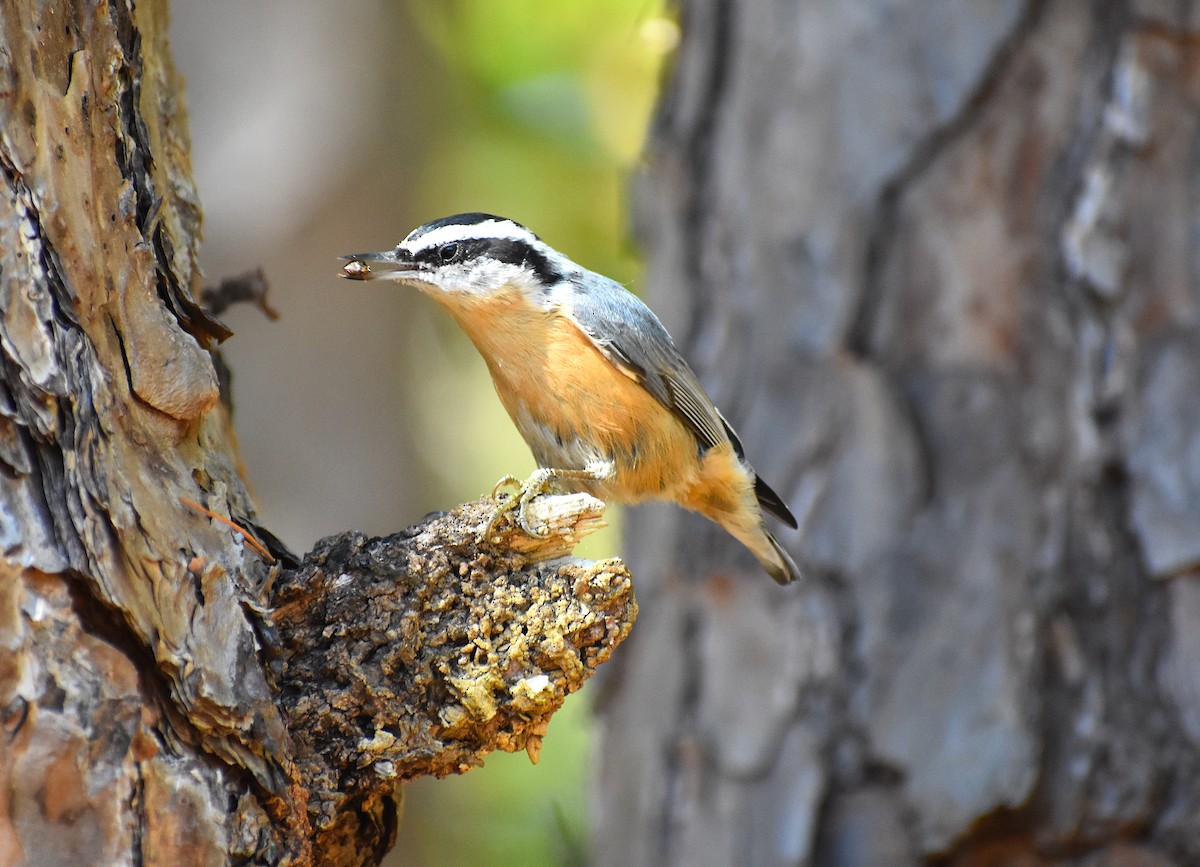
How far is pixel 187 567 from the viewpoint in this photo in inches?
68.5

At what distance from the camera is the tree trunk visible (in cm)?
154

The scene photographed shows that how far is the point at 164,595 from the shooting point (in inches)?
66.2

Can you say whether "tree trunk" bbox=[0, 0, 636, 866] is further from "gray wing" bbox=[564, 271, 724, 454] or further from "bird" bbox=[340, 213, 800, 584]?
"gray wing" bbox=[564, 271, 724, 454]

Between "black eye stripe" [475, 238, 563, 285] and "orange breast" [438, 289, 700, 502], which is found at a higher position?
"black eye stripe" [475, 238, 563, 285]

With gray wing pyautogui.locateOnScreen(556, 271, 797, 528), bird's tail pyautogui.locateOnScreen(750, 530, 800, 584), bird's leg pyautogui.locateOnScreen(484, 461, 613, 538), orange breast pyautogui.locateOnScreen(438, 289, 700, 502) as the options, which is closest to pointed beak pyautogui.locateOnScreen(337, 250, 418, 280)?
orange breast pyautogui.locateOnScreen(438, 289, 700, 502)

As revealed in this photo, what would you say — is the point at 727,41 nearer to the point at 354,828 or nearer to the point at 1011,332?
the point at 1011,332

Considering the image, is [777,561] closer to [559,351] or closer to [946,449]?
[946,449]

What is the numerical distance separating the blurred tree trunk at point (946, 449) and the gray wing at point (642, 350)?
33 cm

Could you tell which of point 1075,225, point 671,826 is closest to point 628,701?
point 671,826

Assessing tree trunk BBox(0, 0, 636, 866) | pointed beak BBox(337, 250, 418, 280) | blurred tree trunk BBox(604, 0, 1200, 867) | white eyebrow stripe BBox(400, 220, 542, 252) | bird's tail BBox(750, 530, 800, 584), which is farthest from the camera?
bird's tail BBox(750, 530, 800, 584)

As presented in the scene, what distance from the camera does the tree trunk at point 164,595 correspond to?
1.54 m

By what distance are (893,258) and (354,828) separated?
233cm

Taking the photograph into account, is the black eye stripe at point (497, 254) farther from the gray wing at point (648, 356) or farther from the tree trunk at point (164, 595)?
the tree trunk at point (164, 595)

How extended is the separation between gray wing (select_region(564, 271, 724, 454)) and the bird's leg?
0.94ft
